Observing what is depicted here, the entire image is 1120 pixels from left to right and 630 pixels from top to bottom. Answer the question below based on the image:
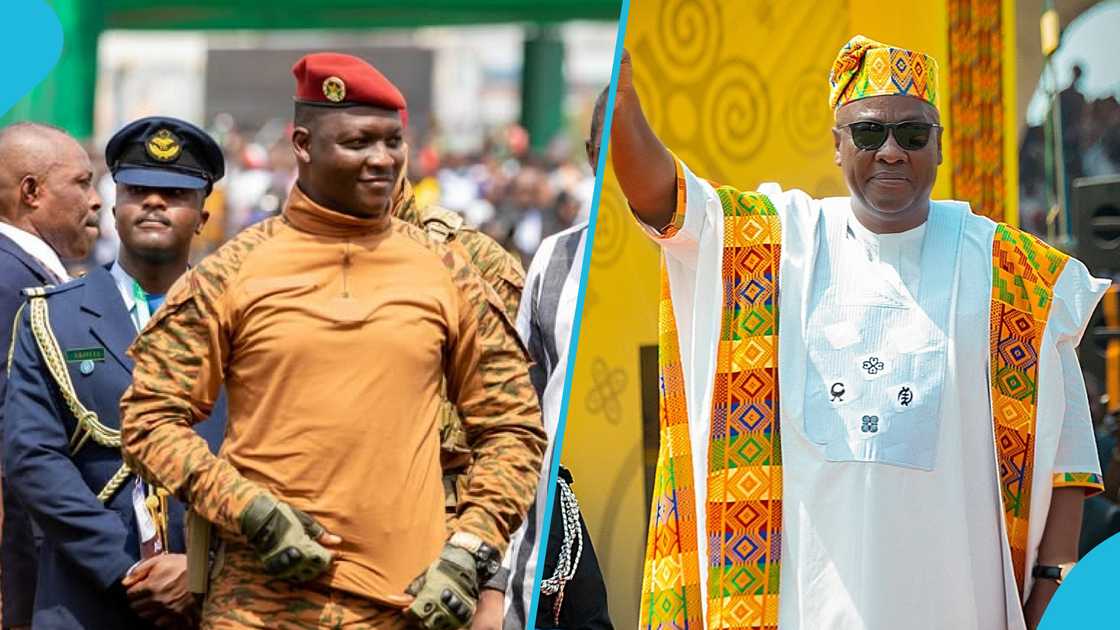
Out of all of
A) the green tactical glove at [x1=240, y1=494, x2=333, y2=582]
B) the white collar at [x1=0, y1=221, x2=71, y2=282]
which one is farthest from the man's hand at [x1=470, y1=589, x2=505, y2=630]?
the white collar at [x1=0, y1=221, x2=71, y2=282]

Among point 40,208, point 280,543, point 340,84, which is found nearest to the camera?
point 280,543

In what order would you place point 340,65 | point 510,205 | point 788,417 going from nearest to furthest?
point 340,65 < point 788,417 < point 510,205

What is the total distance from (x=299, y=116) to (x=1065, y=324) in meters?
1.89

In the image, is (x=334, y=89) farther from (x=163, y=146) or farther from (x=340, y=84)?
(x=163, y=146)

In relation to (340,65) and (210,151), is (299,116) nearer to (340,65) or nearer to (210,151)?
(340,65)

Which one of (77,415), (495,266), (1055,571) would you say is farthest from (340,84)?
(1055,571)

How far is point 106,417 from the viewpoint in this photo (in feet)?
16.3

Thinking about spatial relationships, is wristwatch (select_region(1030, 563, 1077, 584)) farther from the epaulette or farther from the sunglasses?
the epaulette

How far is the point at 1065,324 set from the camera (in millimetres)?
4676

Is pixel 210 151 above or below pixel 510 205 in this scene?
below

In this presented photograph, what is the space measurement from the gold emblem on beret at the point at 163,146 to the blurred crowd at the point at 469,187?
1013 centimetres

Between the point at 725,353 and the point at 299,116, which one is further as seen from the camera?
the point at 725,353

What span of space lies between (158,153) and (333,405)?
147cm

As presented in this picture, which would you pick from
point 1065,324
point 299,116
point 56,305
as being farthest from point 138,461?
point 1065,324
